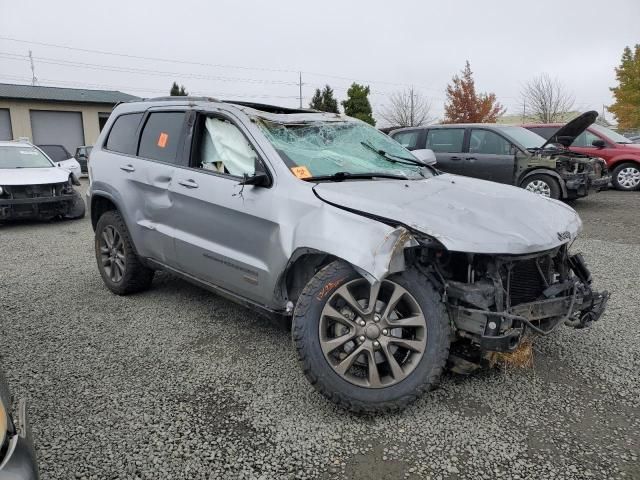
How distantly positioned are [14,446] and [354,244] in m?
1.72

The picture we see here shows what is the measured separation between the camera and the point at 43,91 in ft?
96.1

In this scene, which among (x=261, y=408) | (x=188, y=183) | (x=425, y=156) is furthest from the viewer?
(x=425, y=156)

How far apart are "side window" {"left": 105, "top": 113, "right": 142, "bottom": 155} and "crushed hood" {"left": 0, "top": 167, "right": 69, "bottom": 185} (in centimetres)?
496

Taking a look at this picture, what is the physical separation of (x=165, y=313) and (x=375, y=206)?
2391mm

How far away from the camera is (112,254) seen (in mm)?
4703

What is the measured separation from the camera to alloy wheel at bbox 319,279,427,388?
265cm

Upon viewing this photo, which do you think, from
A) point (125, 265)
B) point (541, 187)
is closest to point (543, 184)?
point (541, 187)

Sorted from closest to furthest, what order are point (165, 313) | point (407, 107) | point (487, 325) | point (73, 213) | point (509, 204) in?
point (487, 325) → point (509, 204) → point (165, 313) → point (73, 213) → point (407, 107)

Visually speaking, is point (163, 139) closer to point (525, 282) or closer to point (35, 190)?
point (525, 282)

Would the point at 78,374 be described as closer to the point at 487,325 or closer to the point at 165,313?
the point at 165,313

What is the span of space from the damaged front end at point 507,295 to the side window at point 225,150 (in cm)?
144

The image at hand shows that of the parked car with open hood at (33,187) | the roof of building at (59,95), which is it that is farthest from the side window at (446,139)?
the roof of building at (59,95)

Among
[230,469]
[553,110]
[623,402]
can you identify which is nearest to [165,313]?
[230,469]

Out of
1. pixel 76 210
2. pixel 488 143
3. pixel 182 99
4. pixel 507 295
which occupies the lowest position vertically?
pixel 76 210
